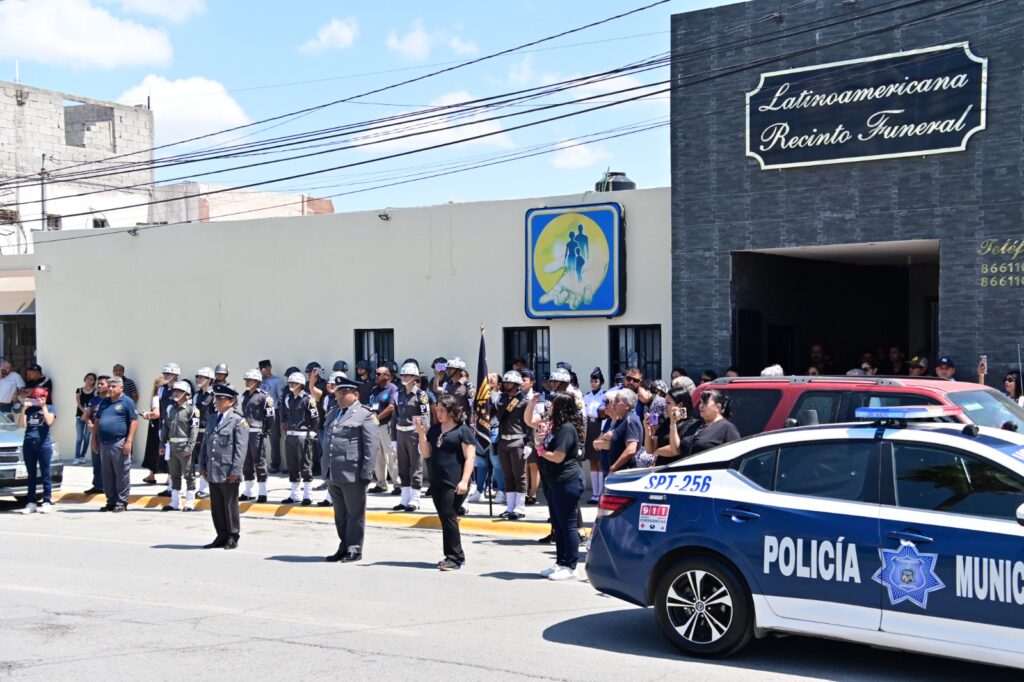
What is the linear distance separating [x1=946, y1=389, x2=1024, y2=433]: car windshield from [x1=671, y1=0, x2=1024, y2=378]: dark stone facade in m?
4.52

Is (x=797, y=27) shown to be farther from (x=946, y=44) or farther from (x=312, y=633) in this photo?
(x=312, y=633)

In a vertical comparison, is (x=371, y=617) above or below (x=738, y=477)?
below

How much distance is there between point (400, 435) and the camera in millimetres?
16500

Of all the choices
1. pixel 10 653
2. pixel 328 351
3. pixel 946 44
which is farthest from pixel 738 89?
pixel 10 653

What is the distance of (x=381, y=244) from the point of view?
20672 mm

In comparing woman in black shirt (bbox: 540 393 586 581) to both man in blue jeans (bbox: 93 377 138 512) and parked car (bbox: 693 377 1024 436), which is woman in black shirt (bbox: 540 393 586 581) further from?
man in blue jeans (bbox: 93 377 138 512)

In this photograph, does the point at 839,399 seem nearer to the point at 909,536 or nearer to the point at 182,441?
the point at 909,536

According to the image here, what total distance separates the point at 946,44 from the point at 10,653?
40.8ft

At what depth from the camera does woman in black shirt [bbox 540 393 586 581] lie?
1075 cm

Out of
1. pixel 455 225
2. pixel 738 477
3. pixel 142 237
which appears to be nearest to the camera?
pixel 738 477

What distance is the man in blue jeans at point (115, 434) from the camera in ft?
55.2

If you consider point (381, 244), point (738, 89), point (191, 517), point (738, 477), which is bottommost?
point (191, 517)

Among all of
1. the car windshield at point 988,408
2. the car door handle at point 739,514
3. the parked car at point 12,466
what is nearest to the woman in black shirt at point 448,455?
the car door handle at point 739,514

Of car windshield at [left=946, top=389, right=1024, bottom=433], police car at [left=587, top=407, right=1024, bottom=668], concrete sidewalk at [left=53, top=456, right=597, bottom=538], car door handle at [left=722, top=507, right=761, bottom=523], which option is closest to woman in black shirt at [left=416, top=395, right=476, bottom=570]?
concrete sidewalk at [left=53, top=456, right=597, bottom=538]
